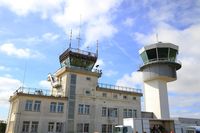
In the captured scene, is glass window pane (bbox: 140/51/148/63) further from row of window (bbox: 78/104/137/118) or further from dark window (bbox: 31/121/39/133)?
dark window (bbox: 31/121/39/133)

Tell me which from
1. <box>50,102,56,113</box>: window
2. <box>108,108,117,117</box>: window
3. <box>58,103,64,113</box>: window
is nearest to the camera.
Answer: <box>50,102,56,113</box>: window

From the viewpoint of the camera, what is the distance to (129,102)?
4741 cm

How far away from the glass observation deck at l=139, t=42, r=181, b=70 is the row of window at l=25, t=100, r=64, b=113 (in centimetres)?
2367

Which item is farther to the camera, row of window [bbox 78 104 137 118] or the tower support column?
the tower support column

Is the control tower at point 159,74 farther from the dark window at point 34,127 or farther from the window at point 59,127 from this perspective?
the dark window at point 34,127

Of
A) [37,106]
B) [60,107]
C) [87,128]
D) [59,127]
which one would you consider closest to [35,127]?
[37,106]

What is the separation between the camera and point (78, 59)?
46.8m

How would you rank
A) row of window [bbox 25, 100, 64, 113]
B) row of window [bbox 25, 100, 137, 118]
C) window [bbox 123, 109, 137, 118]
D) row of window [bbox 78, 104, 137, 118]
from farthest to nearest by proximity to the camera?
1. window [bbox 123, 109, 137, 118]
2. row of window [bbox 78, 104, 137, 118]
3. row of window [bbox 25, 100, 137, 118]
4. row of window [bbox 25, 100, 64, 113]

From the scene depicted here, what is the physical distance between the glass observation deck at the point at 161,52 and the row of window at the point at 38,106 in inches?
932

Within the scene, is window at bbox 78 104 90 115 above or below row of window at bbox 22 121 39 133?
above

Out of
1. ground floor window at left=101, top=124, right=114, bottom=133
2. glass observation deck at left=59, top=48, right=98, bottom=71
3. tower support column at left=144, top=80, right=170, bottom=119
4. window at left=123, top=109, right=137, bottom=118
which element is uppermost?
glass observation deck at left=59, top=48, right=98, bottom=71

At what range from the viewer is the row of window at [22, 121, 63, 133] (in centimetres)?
3578

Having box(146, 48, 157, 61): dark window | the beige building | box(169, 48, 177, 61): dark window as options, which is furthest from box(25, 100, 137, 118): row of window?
box(169, 48, 177, 61): dark window

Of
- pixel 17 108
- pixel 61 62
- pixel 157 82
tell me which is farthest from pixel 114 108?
pixel 17 108
